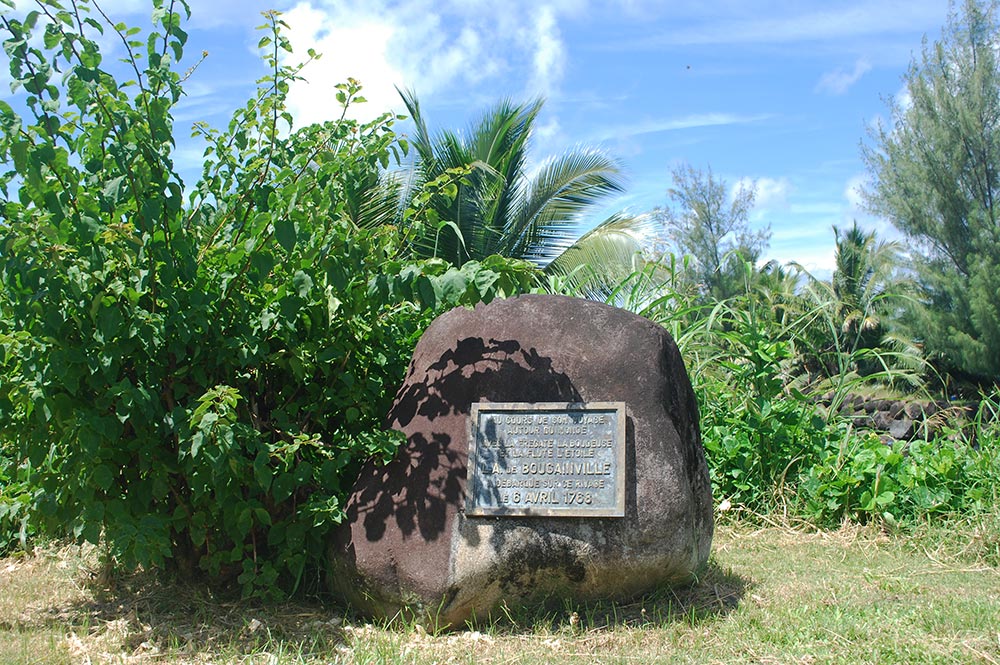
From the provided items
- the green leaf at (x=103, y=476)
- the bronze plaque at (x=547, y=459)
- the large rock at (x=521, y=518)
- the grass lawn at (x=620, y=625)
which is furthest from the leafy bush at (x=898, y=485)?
the green leaf at (x=103, y=476)

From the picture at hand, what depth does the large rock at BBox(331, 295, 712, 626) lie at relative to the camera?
384 cm

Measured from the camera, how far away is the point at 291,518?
165 inches

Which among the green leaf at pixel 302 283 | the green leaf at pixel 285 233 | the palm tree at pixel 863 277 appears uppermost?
the palm tree at pixel 863 277

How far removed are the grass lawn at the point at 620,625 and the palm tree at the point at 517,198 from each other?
12362 mm

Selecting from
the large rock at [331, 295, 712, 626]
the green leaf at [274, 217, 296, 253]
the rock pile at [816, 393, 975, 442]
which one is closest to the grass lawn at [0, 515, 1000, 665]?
the large rock at [331, 295, 712, 626]

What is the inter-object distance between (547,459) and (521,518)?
29 cm

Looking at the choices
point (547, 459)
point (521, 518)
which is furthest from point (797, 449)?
point (521, 518)

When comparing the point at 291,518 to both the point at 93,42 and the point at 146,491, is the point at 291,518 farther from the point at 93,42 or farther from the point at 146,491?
the point at 93,42

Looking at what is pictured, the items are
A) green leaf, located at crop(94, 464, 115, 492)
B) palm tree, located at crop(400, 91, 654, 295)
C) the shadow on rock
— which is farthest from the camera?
palm tree, located at crop(400, 91, 654, 295)

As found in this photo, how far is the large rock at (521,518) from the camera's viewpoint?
3.84m

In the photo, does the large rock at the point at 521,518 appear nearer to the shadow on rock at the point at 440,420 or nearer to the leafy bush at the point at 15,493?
the shadow on rock at the point at 440,420

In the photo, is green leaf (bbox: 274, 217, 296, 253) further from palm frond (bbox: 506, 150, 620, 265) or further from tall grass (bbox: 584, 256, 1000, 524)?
palm frond (bbox: 506, 150, 620, 265)

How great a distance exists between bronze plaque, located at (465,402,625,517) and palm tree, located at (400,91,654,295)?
1265 cm

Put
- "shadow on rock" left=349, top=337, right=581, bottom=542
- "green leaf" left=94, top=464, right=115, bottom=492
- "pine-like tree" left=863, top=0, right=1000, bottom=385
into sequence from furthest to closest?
1. "pine-like tree" left=863, top=0, right=1000, bottom=385
2. "shadow on rock" left=349, top=337, right=581, bottom=542
3. "green leaf" left=94, top=464, right=115, bottom=492
